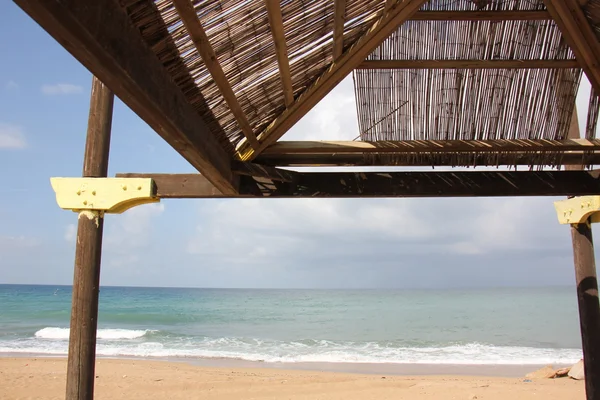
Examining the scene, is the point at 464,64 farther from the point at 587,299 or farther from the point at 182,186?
the point at 587,299

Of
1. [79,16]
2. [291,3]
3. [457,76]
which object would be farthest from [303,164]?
[79,16]

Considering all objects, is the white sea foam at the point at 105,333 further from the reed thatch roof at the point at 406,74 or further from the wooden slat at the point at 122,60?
the wooden slat at the point at 122,60

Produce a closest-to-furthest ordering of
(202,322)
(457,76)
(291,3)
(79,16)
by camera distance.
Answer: (79,16) → (291,3) → (457,76) → (202,322)

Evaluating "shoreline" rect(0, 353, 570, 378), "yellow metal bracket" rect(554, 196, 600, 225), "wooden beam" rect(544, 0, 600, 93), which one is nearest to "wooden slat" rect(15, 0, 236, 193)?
"wooden beam" rect(544, 0, 600, 93)

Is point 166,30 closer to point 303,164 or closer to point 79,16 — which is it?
point 79,16

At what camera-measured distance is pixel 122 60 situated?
116cm

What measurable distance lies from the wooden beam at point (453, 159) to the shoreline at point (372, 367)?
742 centimetres

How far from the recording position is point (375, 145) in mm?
2773

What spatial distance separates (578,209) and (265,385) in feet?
19.1

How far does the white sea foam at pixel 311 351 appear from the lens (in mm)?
11602

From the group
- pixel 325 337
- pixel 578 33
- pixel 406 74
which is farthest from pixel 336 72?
pixel 325 337

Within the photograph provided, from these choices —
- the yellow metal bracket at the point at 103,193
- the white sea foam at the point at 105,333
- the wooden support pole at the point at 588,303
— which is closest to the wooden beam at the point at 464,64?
the yellow metal bracket at the point at 103,193

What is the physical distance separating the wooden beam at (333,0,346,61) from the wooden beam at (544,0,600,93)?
36.5 inches

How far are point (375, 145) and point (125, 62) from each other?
1803 millimetres
